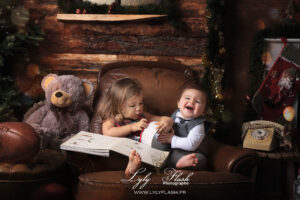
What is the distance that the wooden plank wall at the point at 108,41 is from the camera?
2863 millimetres

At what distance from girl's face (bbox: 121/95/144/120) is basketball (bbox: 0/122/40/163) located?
0.48 m

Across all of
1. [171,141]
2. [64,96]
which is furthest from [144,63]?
[171,141]

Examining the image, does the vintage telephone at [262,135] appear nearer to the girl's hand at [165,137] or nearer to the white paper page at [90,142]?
the girl's hand at [165,137]

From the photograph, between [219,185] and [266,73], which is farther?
[266,73]

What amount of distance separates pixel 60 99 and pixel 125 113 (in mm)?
488

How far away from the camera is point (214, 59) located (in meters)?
2.71

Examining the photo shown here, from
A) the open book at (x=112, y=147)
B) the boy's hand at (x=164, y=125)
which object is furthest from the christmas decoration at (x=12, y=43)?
the boy's hand at (x=164, y=125)

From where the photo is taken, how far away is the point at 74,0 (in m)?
2.97

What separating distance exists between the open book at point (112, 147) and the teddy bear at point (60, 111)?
1.57 feet

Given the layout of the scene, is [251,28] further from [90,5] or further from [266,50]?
[90,5]

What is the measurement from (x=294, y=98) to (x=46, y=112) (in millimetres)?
1815

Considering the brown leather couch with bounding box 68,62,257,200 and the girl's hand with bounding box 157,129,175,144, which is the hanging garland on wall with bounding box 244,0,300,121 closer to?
the brown leather couch with bounding box 68,62,257,200

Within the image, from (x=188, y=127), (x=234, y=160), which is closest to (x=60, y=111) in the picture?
(x=188, y=127)

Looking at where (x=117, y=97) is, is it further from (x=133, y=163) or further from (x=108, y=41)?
(x=108, y=41)
